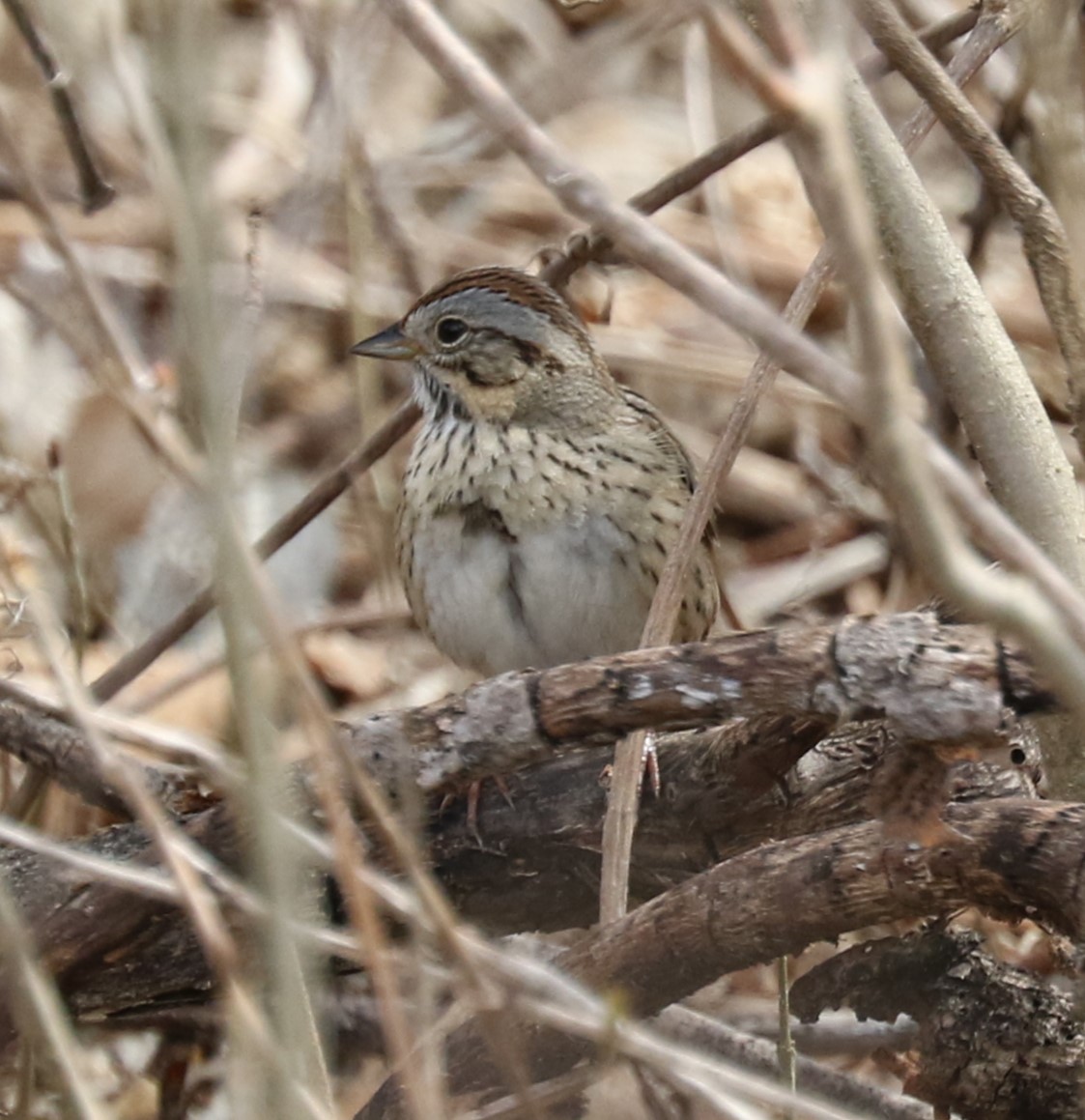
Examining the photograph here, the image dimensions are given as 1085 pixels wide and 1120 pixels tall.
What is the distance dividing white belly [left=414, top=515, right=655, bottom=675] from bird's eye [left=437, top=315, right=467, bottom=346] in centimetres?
46

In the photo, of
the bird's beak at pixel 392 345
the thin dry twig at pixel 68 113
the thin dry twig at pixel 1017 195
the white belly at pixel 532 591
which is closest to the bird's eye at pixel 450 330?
the bird's beak at pixel 392 345

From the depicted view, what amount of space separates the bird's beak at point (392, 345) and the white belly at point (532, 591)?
15.2 inches

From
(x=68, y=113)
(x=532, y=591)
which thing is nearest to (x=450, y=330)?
(x=532, y=591)

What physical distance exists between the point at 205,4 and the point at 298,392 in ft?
13.0

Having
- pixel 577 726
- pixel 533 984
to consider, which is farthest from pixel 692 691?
pixel 533 984

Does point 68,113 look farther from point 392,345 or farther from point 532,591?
point 532,591

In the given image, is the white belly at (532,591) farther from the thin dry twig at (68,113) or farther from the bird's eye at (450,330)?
the thin dry twig at (68,113)

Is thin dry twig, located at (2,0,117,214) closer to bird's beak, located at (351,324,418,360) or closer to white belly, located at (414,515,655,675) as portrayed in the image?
bird's beak, located at (351,324,418,360)

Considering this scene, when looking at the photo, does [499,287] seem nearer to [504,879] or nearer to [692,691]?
[504,879]

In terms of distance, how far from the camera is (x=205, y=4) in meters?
1.67

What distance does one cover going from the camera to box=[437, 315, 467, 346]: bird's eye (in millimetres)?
3863

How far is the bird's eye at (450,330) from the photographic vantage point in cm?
386

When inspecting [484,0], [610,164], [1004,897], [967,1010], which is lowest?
[967,1010]

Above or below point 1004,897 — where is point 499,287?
above
